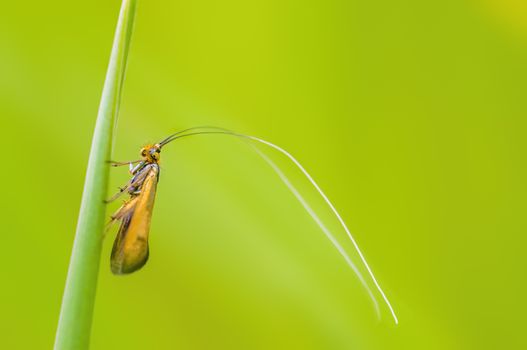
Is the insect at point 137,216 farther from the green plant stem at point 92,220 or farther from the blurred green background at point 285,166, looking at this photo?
the green plant stem at point 92,220

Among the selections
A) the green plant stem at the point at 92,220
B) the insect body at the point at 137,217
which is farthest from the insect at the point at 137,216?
the green plant stem at the point at 92,220

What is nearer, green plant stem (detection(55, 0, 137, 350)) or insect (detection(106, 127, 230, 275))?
green plant stem (detection(55, 0, 137, 350))

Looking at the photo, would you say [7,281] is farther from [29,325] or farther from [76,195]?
[76,195]

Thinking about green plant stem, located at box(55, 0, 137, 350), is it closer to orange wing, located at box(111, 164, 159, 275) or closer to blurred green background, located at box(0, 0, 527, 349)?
orange wing, located at box(111, 164, 159, 275)

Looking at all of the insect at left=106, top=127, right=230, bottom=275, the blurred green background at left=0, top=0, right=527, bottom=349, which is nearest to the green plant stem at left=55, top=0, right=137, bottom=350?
the insect at left=106, top=127, right=230, bottom=275

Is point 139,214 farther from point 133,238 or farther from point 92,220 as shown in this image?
point 92,220

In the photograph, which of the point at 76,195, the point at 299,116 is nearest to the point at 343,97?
the point at 299,116
